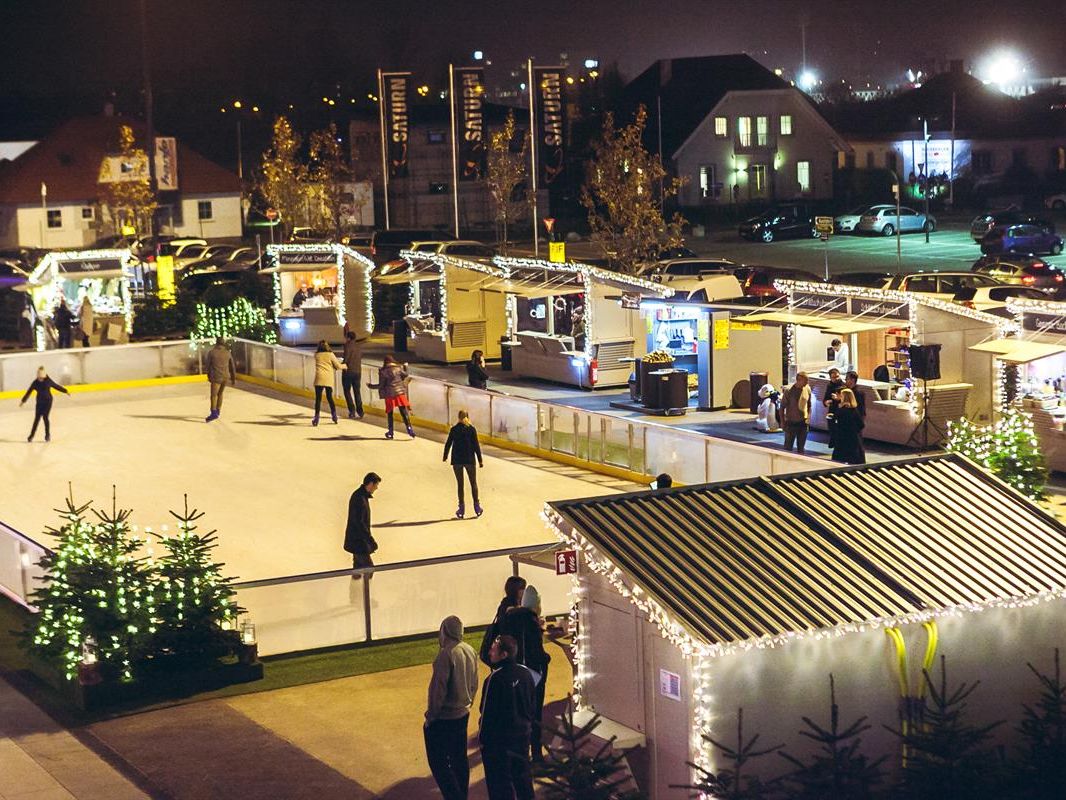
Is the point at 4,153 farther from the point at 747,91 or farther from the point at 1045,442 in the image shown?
the point at 1045,442

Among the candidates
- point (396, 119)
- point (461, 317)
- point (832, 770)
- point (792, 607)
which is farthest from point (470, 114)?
point (832, 770)

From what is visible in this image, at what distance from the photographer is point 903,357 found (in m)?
26.7

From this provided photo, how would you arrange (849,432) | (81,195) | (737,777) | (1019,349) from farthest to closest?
(81,195) < (1019,349) < (849,432) < (737,777)

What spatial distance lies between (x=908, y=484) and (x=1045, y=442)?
12305 millimetres

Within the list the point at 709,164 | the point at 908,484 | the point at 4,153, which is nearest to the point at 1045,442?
the point at 908,484

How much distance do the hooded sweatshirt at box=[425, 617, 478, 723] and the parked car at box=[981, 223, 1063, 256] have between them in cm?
4575

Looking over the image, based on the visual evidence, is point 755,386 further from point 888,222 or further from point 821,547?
point 888,222

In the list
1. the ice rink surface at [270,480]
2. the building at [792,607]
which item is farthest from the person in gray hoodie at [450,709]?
the ice rink surface at [270,480]

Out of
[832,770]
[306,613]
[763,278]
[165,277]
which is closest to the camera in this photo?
[832,770]

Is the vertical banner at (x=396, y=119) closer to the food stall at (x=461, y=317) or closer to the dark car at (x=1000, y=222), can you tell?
the food stall at (x=461, y=317)

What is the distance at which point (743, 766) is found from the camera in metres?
9.95

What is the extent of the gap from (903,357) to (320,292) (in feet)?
55.3

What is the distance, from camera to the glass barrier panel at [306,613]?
1502cm

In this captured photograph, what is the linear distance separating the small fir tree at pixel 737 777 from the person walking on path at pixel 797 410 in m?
13.8
